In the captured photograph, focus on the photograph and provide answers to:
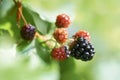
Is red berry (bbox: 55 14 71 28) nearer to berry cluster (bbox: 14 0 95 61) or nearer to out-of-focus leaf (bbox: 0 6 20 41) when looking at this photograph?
berry cluster (bbox: 14 0 95 61)

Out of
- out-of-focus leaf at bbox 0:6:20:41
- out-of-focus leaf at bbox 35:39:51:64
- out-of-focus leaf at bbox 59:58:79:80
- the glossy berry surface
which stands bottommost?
out-of-focus leaf at bbox 59:58:79:80

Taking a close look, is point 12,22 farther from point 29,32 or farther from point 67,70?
point 67,70

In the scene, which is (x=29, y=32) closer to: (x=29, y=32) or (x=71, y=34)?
(x=29, y=32)

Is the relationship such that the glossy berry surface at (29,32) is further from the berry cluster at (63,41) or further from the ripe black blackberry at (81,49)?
the ripe black blackberry at (81,49)

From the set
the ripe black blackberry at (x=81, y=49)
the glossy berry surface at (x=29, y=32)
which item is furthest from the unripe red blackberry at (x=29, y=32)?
the ripe black blackberry at (x=81, y=49)

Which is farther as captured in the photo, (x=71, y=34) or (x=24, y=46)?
(x=71, y=34)

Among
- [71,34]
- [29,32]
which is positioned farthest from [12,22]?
[71,34]

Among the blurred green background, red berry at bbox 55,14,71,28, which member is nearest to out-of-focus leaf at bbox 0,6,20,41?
the blurred green background
